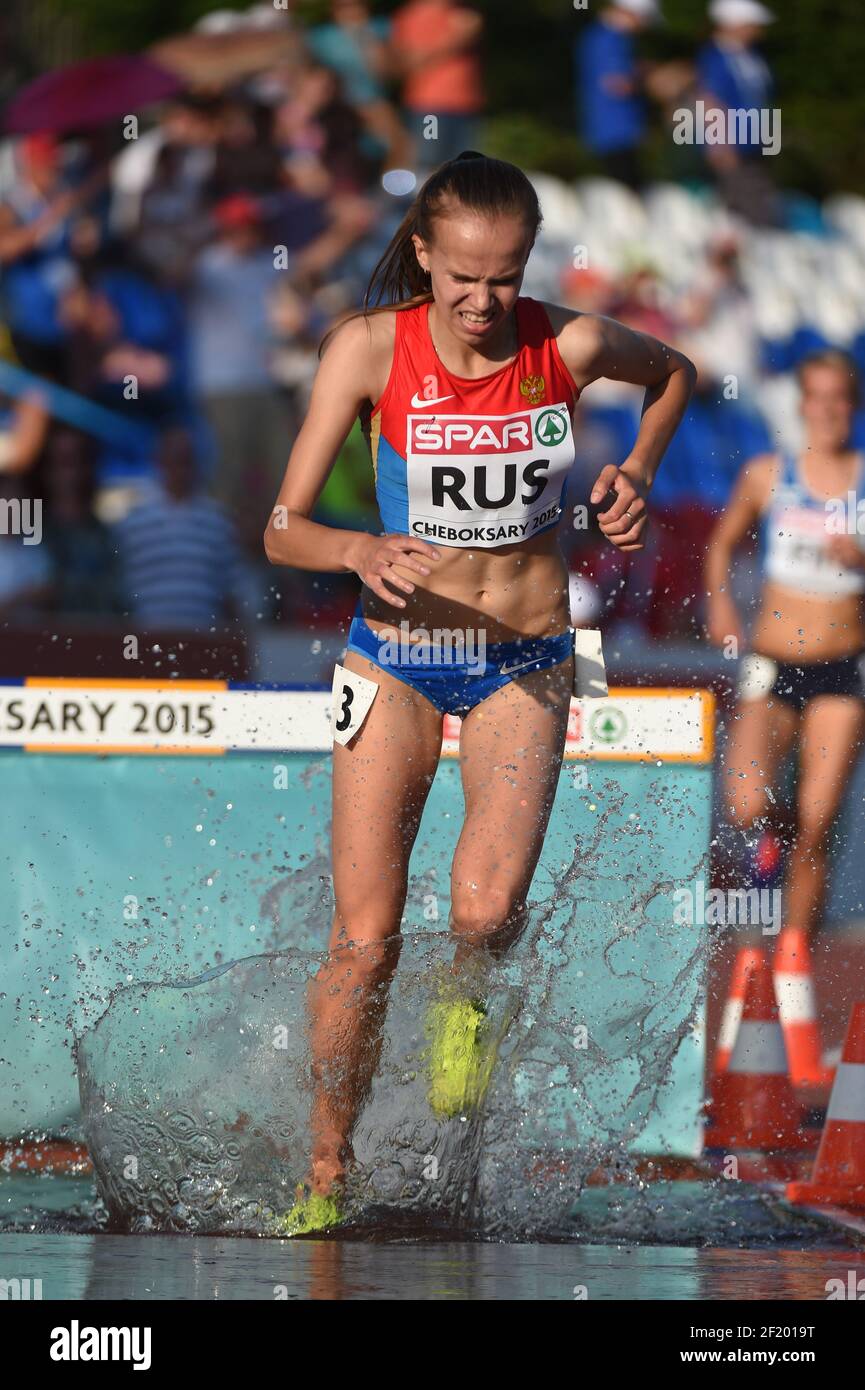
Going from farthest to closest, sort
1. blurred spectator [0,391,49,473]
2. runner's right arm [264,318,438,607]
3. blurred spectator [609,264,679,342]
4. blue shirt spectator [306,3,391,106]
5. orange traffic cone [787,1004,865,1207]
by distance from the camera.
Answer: blurred spectator [609,264,679,342] < blue shirt spectator [306,3,391,106] < blurred spectator [0,391,49,473] < orange traffic cone [787,1004,865,1207] < runner's right arm [264,318,438,607]

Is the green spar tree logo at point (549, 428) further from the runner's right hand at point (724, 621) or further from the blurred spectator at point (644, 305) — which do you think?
the blurred spectator at point (644, 305)

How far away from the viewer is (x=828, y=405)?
7695 mm

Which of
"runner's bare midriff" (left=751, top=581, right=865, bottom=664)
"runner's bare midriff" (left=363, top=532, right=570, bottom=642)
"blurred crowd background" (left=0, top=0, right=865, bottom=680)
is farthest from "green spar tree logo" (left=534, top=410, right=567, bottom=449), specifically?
"blurred crowd background" (left=0, top=0, right=865, bottom=680)

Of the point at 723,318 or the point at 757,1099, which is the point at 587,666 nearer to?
the point at 757,1099

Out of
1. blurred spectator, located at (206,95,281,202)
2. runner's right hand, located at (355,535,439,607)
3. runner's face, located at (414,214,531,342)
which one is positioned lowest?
runner's right hand, located at (355,535,439,607)

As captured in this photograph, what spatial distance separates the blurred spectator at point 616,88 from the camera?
1182cm

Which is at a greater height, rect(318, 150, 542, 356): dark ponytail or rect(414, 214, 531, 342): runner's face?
rect(318, 150, 542, 356): dark ponytail

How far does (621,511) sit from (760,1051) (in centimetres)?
214

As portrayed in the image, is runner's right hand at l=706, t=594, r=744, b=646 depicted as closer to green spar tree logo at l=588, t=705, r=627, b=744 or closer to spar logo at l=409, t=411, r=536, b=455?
green spar tree logo at l=588, t=705, r=627, b=744

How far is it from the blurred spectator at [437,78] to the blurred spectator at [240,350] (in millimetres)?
1084

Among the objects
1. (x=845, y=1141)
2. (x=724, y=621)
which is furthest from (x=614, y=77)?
(x=845, y=1141)

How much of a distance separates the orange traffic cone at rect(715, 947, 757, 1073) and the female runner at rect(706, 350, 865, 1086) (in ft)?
1.35

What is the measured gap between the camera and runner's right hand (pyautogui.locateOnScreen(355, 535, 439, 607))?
13.0 ft

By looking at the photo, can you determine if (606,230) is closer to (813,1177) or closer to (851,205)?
(851,205)
